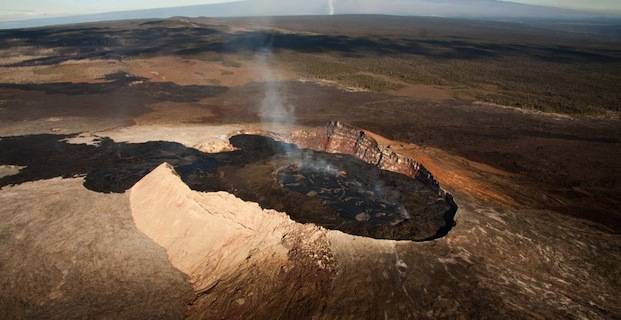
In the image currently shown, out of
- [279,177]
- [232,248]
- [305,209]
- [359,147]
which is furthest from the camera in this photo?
[359,147]

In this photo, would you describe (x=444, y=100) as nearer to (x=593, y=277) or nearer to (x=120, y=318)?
(x=593, y=277)

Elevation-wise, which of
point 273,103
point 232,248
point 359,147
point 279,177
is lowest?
point 232,248

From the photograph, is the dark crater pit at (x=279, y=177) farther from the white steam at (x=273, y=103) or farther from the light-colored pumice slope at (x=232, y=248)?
the white steam at (x=273, y=103)

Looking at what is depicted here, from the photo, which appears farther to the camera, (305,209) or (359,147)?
(359,147)

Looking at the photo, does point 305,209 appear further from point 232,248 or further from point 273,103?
point 273,103

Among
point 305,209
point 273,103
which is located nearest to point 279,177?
point 305,209

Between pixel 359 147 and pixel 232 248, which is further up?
pixel 359 147

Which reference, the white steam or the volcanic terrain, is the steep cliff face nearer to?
the volcanic terrain

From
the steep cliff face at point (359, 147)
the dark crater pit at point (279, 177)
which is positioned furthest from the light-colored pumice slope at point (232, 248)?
the steep cliff face at point (359, 147)
